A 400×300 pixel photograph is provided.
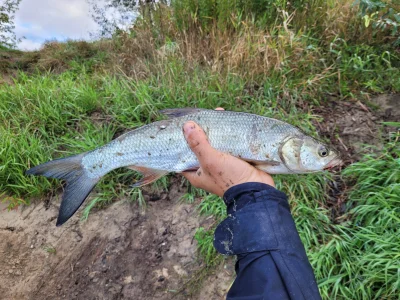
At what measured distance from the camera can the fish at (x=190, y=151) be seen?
2.04 m

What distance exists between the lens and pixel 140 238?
3.00 metres

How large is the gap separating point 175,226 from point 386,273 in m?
1.81

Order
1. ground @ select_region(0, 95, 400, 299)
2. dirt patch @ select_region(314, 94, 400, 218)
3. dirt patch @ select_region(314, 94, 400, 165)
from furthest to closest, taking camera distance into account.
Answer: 1. dirt patch @ select_region(314, 94, 400, 165)
2. dirt patch @ select_region(314, 94, 400, 218)
3. ground @ select_region(0, 95, 400, 299)

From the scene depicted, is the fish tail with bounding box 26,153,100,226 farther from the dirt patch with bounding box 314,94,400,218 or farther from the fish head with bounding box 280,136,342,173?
the dirt patch with bounding box 314,94,400,218

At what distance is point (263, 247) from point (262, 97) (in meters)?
2.54

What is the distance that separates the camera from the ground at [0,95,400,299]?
8.86 ft

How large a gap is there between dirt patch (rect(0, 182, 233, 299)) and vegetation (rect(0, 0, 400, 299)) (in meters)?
0.17

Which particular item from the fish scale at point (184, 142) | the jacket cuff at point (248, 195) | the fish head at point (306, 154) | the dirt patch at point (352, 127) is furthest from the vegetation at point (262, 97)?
the jacket cuff at point (248, 195)

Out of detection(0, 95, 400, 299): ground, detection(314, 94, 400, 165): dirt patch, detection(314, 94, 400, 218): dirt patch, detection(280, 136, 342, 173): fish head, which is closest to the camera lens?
detection(280, 136, 342, 173): fish head

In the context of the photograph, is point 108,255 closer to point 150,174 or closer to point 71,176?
point 71,176

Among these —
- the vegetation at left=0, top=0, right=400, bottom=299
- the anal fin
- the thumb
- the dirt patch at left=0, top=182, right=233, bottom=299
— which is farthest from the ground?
the thumb

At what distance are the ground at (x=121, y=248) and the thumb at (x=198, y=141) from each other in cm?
124

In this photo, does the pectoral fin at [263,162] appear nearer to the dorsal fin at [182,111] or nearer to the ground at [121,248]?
the dorsal fin at [182,111]

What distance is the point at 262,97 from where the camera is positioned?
12.2ft
